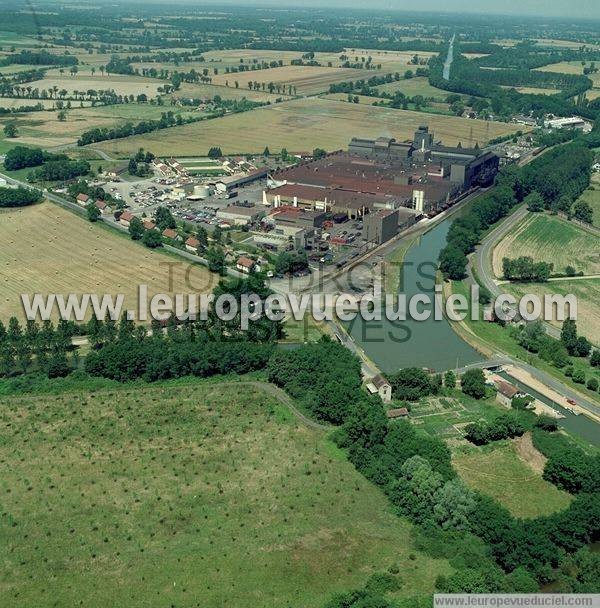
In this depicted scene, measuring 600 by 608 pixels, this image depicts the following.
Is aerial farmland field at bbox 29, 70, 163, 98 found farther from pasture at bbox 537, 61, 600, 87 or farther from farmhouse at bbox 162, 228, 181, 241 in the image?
pasture at bbox 537, 61, 600, 87

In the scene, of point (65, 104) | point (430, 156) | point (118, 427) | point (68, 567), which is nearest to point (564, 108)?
point (430, 156)

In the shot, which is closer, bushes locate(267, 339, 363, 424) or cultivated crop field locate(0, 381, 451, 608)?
cultivated crop field locate(0, 381, 451, 608)

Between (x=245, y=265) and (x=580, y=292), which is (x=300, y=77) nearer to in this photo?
(x=245, y=265)

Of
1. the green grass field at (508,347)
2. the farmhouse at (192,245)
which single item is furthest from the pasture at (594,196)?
the farmhouse at (192,245)

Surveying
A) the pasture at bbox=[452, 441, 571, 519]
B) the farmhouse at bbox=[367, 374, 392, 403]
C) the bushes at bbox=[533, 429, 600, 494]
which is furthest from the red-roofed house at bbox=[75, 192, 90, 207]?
the bushes at bbox=[533, 429, 600, 494]

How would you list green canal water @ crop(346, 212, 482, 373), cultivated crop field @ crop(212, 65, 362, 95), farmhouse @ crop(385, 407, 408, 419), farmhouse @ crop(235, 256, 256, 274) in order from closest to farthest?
farmhouse @ crop(385, 407, 408, 419) < green canal water @ crop(346, 212, 482, 373) < farmhouse @ crop(235, 256, 256, 274) < cultivated crop field @ crop(212, 65, 362, 95)

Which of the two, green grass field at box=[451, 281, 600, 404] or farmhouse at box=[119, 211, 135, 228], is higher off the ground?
farmhouse at box=[119, 211, 135, 228]

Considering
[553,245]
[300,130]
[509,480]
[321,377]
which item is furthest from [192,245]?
[300,130]
